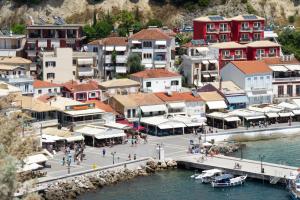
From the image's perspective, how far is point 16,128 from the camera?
2023cm

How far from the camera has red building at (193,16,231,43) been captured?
71312mm

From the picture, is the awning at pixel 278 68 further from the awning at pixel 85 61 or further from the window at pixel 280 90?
the awning at pixel 85 61

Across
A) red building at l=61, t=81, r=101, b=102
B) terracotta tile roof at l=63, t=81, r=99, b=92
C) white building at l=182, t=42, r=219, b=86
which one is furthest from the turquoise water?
white building at l=182, t=42, r=219, b=86

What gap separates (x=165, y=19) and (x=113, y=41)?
15.1 meters

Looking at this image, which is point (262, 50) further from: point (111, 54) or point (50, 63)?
point (50, 63)

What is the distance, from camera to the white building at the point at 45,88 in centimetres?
5822

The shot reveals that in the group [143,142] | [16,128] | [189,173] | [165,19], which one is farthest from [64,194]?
[165,19]

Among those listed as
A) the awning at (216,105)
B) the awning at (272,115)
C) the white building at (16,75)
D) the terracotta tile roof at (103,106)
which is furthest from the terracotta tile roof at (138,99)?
the awning at (272,115)

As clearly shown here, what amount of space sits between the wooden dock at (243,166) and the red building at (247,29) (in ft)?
87.0

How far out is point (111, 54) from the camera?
66750 millimetres

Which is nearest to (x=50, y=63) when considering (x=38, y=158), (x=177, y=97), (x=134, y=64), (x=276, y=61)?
(x=134, y=64)

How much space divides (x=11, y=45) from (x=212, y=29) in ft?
58.0

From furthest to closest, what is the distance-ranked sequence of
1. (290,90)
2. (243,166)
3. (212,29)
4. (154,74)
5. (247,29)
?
1. (247,29)
2. (212,29)
3. (290,90)
4. (154,74)
5. (243,166)

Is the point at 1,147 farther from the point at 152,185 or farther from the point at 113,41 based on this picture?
the point at 113,41
